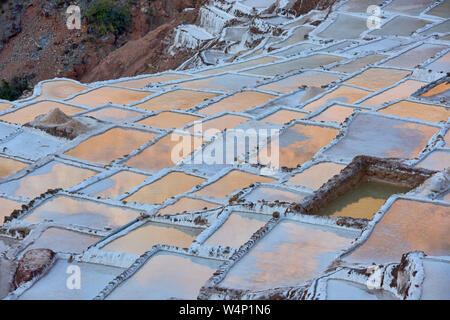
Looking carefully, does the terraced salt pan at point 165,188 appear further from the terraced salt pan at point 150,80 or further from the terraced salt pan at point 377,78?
the terraced salt pan at point 150,80

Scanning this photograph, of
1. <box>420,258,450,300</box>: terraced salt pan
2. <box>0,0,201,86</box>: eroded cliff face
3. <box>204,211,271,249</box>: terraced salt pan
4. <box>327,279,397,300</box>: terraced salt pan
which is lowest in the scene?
<box>0,0,201,86</box>: eroded cliff face

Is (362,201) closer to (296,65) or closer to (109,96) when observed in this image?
(109,96)

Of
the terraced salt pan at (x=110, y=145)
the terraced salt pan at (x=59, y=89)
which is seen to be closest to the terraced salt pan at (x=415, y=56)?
the terraced salt pan at (x=110, y=145)

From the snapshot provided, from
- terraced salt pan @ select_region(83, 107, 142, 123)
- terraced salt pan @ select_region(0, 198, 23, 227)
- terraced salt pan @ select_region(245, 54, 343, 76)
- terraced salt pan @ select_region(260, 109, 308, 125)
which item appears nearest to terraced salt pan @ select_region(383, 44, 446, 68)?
terraced salt pan @ select_region(245, 54, 343, 76)

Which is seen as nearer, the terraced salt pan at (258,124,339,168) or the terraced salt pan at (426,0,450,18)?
the terraced salt pan at (258,124,339,168)

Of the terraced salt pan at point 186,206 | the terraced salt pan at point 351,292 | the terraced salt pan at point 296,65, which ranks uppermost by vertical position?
the terraced salt pan at point 351,292

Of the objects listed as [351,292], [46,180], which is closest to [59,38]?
[46,180]

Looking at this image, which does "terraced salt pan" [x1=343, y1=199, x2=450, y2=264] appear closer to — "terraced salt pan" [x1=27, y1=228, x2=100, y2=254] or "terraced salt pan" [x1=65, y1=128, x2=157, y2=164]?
"terraced salt pan" [x1=27, y1=228, x2=100, y2=254]
